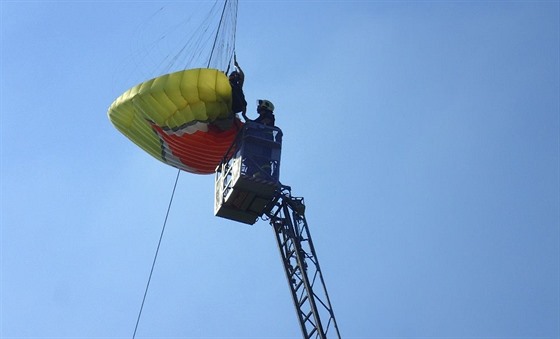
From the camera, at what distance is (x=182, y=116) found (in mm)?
55656

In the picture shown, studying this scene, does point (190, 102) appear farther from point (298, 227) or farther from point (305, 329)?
point (305, 329)

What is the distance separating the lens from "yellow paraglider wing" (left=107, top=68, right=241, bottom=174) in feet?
182

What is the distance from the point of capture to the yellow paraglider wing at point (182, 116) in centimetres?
5547

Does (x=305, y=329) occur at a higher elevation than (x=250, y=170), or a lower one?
lower

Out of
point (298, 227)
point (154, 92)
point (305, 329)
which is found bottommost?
point (305, 329)

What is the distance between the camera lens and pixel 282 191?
55.8 metres

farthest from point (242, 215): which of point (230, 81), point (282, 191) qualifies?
point (230, 81)

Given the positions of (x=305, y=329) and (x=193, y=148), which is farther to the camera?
(x=193, y=148)

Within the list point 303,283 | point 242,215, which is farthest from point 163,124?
point 303,283

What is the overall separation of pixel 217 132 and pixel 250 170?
8.39ft

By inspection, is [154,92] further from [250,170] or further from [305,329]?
[305,329]

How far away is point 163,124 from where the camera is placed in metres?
56.1

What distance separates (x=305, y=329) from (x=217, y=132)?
9176mm

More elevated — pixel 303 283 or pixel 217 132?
pixel 217 132
